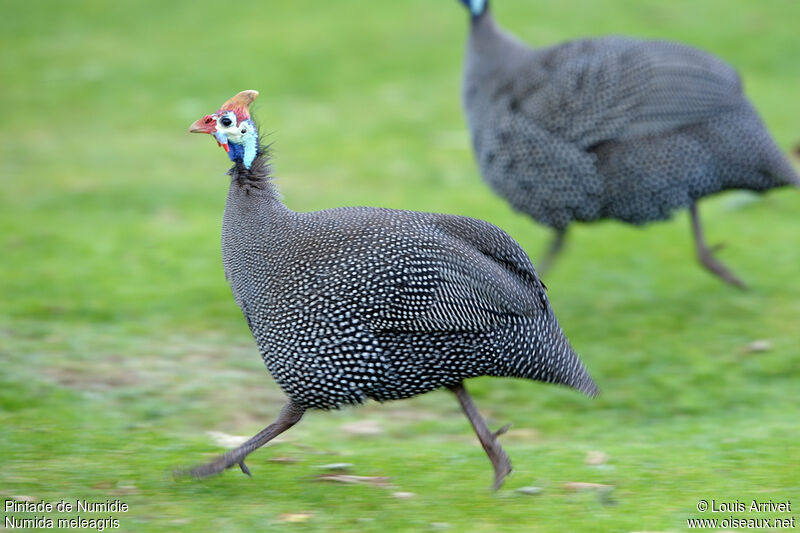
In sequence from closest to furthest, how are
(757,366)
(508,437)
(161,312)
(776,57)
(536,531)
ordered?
(536,531) → (508,437) → (757,366) → (161,312) → (776,57)

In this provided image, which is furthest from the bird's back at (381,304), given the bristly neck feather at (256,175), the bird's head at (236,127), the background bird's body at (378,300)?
the bird's head at (236,127)

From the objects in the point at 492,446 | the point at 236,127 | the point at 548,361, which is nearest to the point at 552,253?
the point at 548,361

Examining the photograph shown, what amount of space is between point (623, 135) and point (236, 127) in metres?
2.87

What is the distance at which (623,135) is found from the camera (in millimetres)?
6273

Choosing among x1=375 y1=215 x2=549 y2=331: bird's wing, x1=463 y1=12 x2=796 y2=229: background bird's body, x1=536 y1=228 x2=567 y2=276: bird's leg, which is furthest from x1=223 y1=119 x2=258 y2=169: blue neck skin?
x1=536 y1=228 x2=567 y2=276: bird's leg

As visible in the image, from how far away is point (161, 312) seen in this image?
6.71 metres

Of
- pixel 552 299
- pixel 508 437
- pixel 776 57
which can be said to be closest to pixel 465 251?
pixel 508 437

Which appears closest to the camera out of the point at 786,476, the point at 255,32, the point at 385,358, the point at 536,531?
the point at 536,531

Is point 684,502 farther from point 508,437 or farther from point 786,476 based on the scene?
point 508,437

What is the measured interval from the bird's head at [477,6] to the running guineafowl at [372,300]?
308 centimetres

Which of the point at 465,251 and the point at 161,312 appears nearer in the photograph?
the point at 465,251

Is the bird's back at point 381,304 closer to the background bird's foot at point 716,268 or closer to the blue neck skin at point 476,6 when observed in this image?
the background bird's foot at point 716,268

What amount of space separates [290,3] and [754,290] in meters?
8.96

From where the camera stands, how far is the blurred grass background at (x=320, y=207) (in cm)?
420
